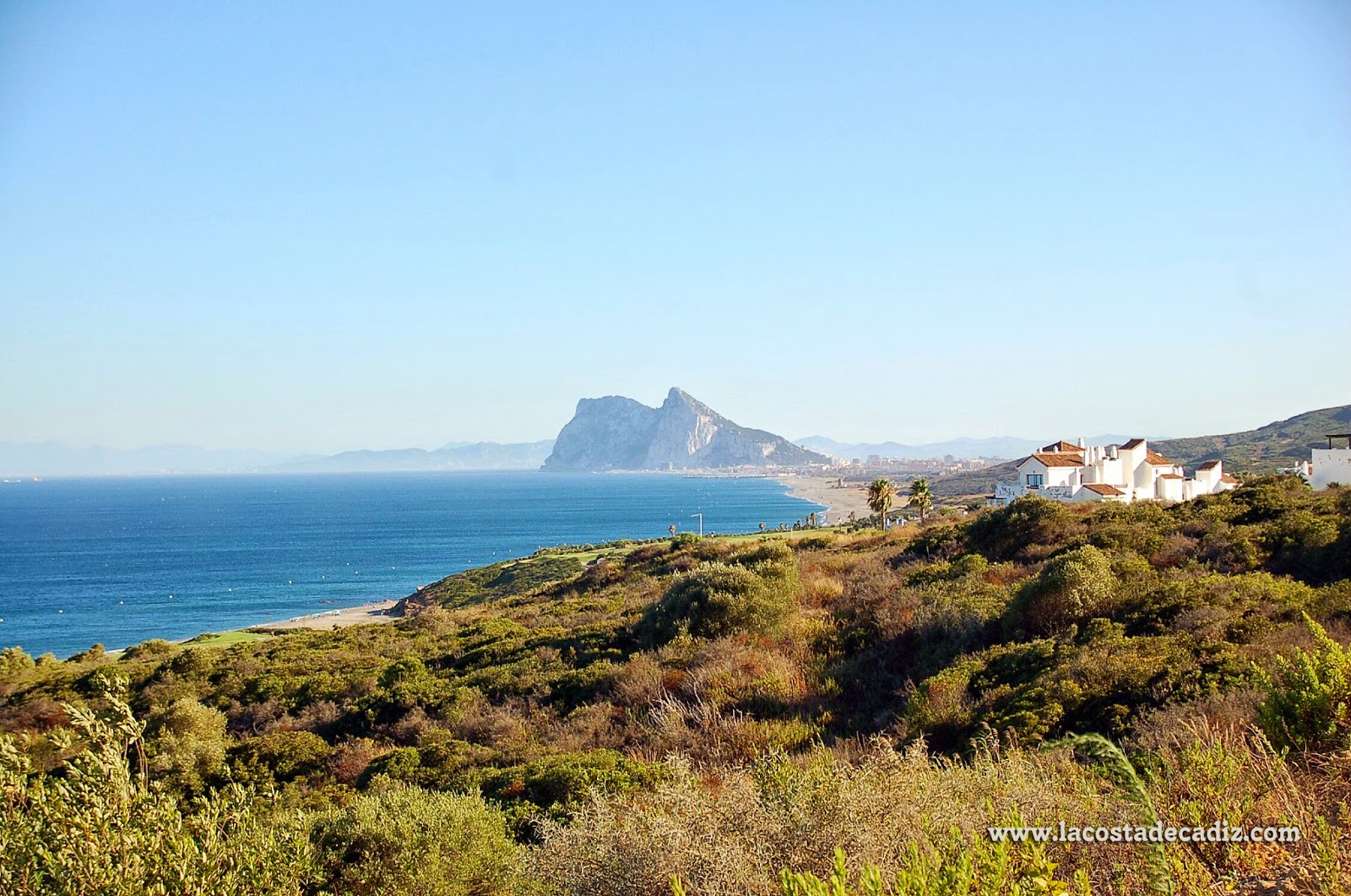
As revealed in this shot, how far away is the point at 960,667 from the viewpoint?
10711mm

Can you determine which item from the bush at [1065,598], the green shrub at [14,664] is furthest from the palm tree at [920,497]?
the green shrub at [14,664]

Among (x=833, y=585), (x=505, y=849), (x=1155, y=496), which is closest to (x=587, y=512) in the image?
(x=1155, y=496)

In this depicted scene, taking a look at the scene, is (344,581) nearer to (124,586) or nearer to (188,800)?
(124,586)

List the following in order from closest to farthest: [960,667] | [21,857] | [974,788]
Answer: [21,857] → [974,788] → [960,667]

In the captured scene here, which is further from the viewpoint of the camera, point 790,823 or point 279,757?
point 279,757

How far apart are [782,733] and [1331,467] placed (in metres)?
35.4

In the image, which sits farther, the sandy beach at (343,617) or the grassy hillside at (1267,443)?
the grassy hillside at (1267,443)

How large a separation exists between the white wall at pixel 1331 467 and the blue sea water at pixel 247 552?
63.5 meters

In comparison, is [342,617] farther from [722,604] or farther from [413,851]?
[413,851]

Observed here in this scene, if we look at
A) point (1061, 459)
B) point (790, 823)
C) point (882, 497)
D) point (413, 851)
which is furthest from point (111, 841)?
point (1061, 459)

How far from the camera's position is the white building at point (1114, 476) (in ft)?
136

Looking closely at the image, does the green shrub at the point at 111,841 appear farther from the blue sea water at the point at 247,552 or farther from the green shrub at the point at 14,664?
the blue sea water at the point at 247,552

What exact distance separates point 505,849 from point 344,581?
78627 mm

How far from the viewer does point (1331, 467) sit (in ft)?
108
